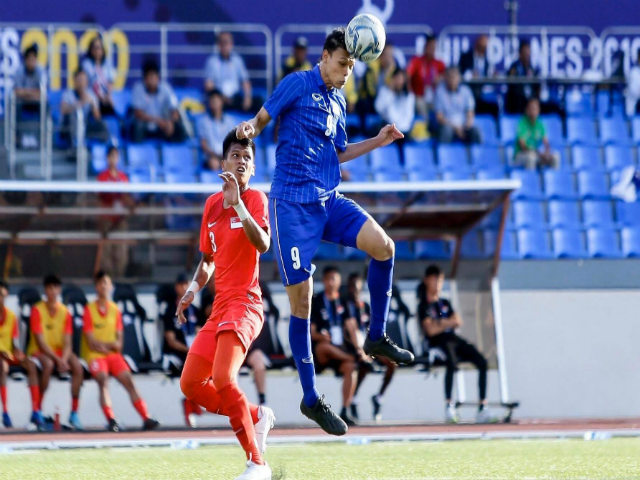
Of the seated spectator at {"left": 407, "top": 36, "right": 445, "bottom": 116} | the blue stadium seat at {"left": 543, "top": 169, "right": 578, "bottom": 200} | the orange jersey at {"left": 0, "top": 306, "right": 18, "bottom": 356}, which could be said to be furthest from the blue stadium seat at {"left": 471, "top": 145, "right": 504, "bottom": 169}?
the orange jersey at {"left": 0, "top": 306, "right": 18, "bottom": 356}

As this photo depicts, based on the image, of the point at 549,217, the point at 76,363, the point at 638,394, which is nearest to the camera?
the point at 76,363

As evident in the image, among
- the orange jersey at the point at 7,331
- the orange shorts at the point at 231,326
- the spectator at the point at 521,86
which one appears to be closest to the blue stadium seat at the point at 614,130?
the spectator at the point at 521,86

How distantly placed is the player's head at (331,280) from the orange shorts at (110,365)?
2473mm

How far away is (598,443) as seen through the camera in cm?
1025

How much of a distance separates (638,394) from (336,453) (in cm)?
747

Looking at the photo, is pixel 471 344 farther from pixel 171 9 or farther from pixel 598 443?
pixel 171 9

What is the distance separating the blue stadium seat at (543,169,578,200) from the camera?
17.4 m

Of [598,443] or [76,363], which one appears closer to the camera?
[598,443]

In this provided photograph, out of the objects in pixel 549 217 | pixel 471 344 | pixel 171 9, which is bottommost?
pixel 471 344

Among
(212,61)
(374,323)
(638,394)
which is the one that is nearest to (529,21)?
(212,61)

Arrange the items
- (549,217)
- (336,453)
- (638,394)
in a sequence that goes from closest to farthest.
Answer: (336,453) < (638,394) < (549,217)

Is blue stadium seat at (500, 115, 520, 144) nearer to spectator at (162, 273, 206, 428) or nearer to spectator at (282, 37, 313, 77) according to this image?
spectator at (282, 37, 313, 77)

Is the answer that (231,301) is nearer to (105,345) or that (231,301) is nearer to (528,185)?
(105,345)

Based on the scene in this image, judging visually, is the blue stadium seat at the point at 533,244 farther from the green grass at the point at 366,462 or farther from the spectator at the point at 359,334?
the green grass at the point at 366,462
